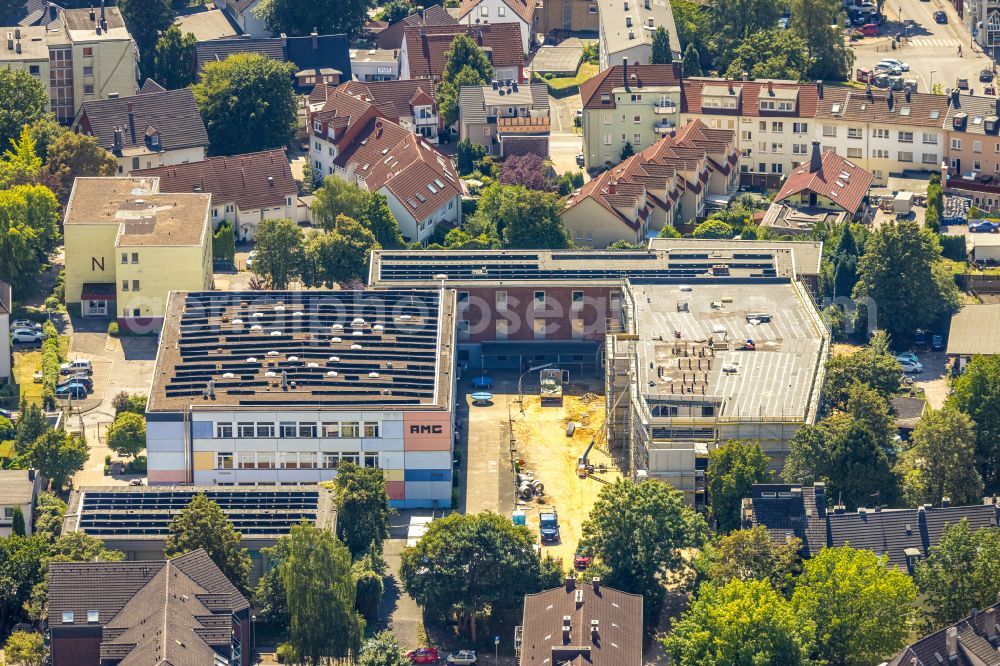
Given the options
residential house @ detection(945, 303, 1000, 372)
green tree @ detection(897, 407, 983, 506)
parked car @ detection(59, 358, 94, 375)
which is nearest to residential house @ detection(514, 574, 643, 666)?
green tree @ detection(897, 407, 983, 506)

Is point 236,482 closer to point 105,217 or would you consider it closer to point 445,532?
point 445,532

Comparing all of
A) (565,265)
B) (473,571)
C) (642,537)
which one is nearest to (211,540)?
(473,571)

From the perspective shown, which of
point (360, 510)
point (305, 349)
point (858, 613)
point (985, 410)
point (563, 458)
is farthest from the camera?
point (563, 458)

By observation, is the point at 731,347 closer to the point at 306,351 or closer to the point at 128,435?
the point at 306,351

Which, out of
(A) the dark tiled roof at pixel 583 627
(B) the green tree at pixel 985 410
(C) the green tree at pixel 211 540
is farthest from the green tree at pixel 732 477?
(C) the green tree at pixel 211 540

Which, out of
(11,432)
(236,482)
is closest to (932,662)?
(236,482)

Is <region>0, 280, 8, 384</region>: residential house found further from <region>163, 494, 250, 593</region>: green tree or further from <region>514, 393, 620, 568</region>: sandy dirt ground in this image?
<region>514, 393, 620, 568</region>: sandy dirt ground

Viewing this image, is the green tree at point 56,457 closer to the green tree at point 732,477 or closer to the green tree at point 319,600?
the green tree at point 319,600
